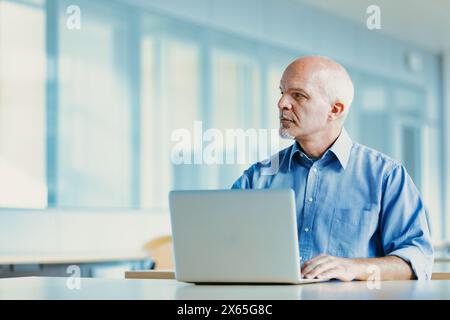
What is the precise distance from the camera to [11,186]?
487 centimetres

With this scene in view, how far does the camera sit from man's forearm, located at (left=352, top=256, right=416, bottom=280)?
187 cm

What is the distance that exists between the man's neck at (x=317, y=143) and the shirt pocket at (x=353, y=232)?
0.67 feet

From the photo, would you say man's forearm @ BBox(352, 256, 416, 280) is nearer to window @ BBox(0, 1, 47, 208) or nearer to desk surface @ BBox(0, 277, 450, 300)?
desk surface @ BBox(0, 277, 450, 300)

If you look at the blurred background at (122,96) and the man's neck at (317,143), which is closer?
the man's neck at (317,143)

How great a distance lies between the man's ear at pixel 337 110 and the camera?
2.31 meters

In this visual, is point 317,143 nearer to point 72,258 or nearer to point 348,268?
point 348,268

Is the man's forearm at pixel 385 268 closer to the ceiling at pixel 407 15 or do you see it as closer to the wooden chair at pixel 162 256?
the wooden chair at pixel 162 256

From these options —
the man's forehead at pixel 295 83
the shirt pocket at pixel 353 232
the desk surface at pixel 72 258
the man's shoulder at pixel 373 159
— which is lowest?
the desk surface at pixel 72 258

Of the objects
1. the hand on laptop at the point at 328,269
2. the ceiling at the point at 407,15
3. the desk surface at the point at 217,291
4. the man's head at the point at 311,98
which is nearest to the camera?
the desk surface at the point at 217,291

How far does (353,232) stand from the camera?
218cm

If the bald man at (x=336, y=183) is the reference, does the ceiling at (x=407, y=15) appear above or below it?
above

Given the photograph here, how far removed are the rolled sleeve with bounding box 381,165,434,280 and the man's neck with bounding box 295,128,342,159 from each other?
0.20 meters

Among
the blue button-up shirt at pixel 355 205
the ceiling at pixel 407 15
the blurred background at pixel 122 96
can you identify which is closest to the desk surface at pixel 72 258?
the blurred background at pixel 122 96
